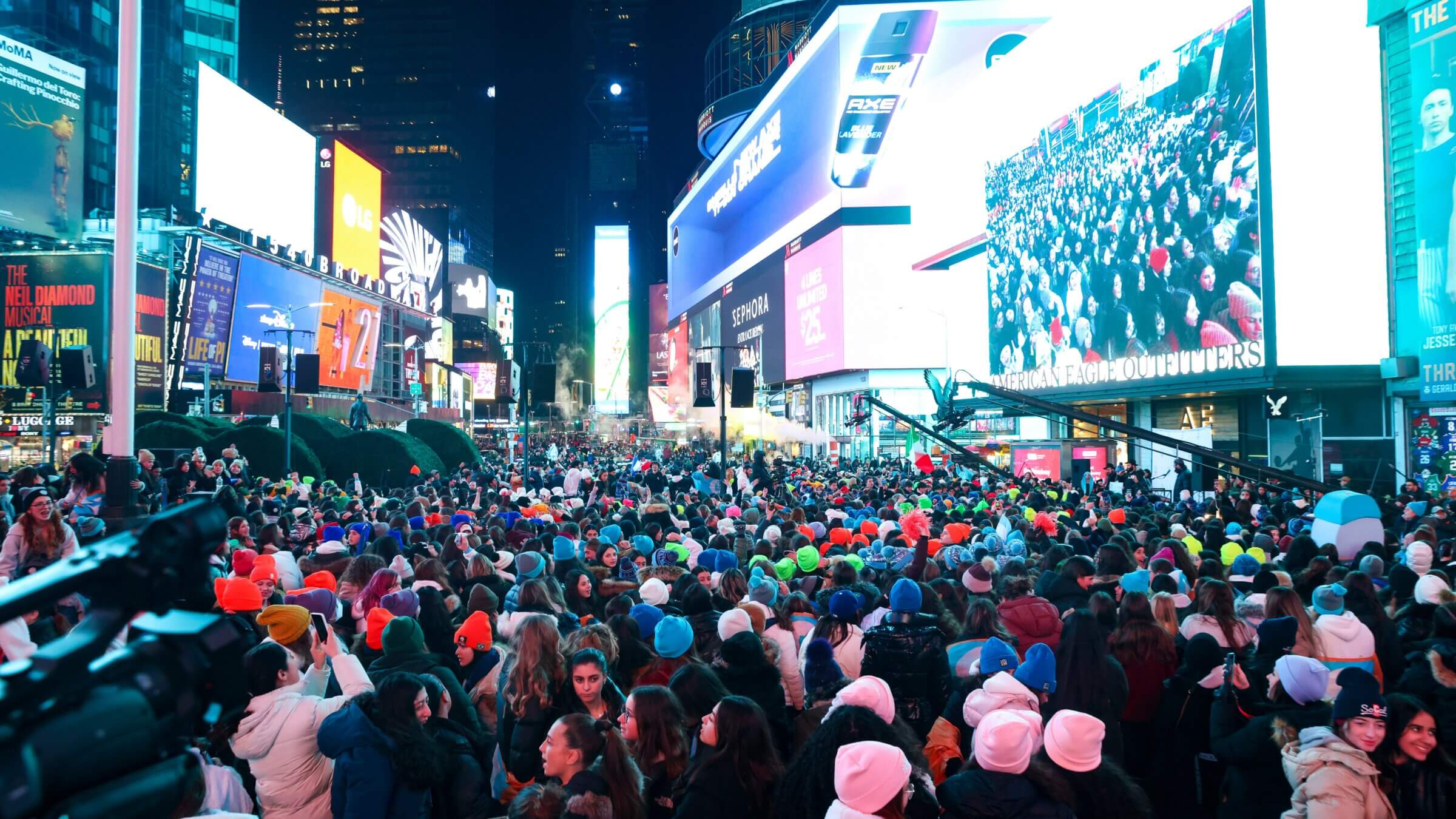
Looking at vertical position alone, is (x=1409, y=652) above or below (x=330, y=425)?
below

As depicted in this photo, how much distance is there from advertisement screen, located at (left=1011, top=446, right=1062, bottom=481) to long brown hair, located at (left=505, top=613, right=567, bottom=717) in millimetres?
23704

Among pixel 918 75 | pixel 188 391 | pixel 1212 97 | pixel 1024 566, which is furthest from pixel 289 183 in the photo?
pixel 1024 566

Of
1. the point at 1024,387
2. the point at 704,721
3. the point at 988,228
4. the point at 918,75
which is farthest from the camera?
the point at 918,75

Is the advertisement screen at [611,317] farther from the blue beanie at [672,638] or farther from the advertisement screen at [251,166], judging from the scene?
the blue beanie at [672,638]

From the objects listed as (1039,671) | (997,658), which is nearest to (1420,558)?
(1039,671)

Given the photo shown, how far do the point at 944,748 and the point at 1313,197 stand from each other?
22.0m

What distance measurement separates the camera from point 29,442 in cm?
3759

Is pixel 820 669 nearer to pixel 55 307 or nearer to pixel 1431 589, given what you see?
pixel 1431 589

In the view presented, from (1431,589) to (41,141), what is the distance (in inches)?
1746

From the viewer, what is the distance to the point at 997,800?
3.46 metres

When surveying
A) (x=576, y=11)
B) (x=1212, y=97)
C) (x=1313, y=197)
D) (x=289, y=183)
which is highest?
(x=576, y=11)

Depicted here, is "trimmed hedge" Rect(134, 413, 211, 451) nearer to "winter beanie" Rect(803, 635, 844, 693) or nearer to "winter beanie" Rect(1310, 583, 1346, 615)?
"winter beanie" Rect(803, 635, 844, 693)

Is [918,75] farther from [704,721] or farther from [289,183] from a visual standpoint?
[704,721]

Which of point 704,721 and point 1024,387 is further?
point 1024,387
